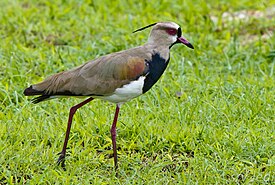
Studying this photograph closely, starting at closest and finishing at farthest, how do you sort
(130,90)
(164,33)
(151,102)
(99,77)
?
(130,90) → (99,77) → (164,33) → (151,102)

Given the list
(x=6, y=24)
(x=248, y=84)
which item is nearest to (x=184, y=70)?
(x=248, y=84)

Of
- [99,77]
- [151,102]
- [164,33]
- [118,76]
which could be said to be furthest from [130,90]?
[151,102]

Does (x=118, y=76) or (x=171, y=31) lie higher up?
(x=171, y=31)

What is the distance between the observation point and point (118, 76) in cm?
493

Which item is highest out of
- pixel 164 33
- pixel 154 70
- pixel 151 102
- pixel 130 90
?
pixel 164 33

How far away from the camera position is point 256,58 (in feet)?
23.8

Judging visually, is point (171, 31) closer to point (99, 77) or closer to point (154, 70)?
point (154, 70)

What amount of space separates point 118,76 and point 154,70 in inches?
10.2

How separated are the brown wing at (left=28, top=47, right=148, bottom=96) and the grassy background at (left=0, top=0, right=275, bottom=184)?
0.56 metres

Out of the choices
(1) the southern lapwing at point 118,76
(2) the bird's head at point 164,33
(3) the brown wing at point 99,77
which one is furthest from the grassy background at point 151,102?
(2) the bird's head at point 164,33

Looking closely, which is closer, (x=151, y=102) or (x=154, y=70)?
(x=154, y=70)

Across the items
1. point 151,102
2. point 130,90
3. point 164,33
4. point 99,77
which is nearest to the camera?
point 130,90

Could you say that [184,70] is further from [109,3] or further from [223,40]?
[109,3]

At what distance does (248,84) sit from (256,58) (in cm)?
81
